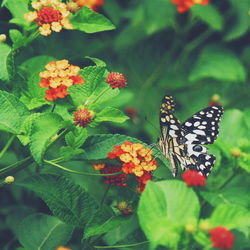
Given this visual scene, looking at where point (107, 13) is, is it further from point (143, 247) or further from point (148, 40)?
point (143, 247)

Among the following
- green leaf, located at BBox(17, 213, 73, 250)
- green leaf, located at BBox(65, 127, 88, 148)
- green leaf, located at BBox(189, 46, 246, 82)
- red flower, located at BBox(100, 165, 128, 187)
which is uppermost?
green leaf, located at BBox(65, 127, 88, 148)

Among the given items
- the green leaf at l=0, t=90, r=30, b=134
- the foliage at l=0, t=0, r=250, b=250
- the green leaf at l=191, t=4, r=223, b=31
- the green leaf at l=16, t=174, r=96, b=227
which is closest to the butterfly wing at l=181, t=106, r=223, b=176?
the foliage at l=0, t=0, r=250, b=250

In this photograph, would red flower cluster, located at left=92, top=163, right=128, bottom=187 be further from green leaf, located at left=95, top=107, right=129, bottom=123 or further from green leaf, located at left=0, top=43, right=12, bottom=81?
green leaf, located at left=0, top=43, right=12, bottom=81

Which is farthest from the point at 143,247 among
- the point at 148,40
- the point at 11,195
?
the point at 148,40

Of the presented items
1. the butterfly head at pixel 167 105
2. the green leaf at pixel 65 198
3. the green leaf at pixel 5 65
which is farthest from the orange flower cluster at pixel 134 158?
the green leaf at pixel 5 65

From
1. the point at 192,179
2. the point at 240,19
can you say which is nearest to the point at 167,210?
the point at 192,179
